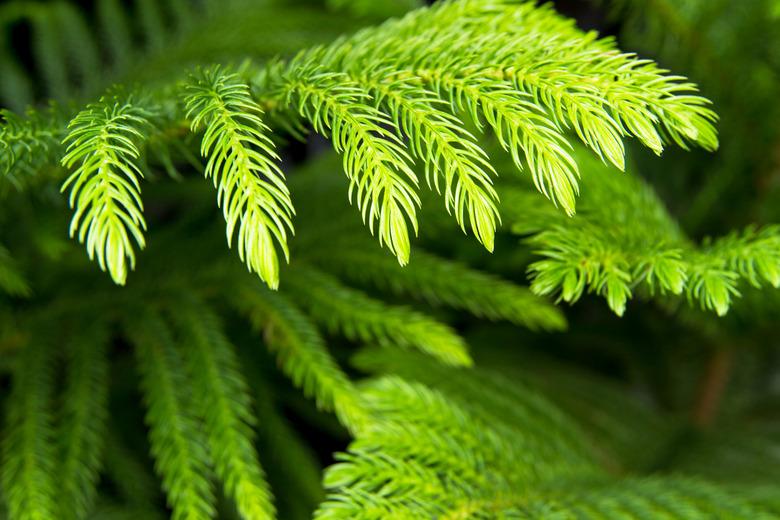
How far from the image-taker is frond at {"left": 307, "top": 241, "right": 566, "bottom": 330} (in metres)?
0.66

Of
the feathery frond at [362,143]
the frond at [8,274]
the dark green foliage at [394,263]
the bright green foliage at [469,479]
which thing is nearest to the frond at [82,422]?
the dark green foliage at [394,263]

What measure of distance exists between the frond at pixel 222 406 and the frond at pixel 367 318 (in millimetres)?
87

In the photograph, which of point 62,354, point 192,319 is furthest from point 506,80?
point 62,354

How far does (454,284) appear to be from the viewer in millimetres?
678

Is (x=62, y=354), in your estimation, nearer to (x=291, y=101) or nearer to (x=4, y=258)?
(x=4, y=258)

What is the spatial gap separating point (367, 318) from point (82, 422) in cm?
26

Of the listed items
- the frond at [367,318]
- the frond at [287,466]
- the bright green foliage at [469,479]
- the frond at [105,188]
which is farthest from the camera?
the frond at [287,466]

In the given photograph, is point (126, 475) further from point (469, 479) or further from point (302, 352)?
point (469, 479)

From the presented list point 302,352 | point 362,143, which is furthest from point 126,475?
point 362,143

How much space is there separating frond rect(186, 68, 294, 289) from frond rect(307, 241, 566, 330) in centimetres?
29

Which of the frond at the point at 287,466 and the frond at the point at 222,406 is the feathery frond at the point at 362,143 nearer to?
the frond at the point at 222,406

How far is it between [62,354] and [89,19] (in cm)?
75

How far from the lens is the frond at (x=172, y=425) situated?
0.54 meters

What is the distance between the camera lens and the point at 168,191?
0.99 metres
